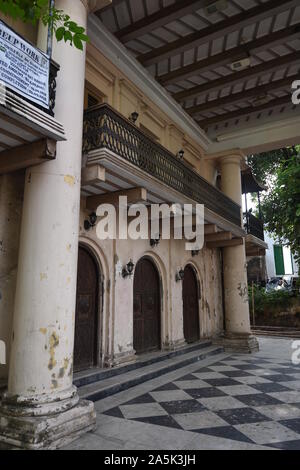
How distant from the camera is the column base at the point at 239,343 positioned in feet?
34.6

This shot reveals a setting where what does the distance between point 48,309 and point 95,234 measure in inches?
118

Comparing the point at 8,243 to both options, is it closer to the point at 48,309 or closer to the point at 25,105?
the point at 48,309

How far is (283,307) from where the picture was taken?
16.6 m

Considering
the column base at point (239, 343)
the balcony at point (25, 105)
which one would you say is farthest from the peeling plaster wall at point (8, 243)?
the column base at point (239, 343)

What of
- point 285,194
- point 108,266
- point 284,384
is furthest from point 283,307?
point 108,266

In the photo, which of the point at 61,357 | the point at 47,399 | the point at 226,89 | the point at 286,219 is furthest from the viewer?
the point at 286,219

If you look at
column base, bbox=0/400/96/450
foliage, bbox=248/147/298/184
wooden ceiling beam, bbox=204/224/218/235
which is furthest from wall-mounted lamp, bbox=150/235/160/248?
foliage, bbox=248/147/298/184

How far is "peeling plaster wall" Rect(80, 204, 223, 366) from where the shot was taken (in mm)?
A: 6832

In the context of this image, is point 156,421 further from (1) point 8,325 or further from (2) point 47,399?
(1) point 8,325

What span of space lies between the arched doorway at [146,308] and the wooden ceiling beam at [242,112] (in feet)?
18.6

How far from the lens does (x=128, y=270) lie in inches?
295

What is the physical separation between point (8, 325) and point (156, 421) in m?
2.38

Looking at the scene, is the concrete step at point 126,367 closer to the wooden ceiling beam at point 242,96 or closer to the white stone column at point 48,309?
the white stone column at point 48,309

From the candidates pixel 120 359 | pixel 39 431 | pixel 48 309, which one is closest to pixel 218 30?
pixel 48 309
